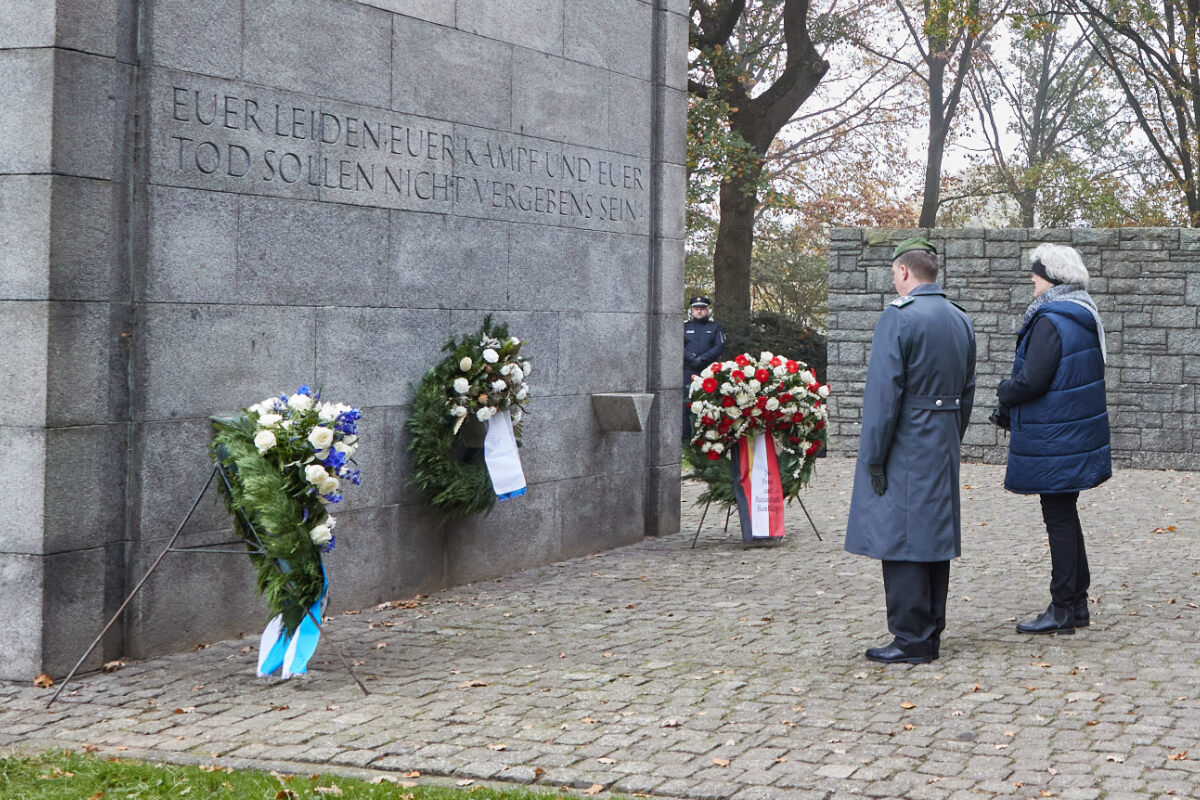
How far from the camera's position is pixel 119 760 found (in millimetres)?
5023

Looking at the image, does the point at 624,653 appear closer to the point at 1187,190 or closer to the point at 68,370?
the point at 68,370

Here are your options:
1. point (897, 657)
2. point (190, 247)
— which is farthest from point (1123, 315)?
point (190, 247)

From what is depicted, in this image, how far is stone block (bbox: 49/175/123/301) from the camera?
20.3 ft

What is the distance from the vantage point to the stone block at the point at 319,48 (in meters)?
7.24

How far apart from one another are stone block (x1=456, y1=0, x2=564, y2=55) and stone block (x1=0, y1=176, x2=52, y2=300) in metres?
3.23

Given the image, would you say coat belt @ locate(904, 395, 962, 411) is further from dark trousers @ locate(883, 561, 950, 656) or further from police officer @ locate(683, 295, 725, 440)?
police officer @ locate(683, 295, 725, 440)

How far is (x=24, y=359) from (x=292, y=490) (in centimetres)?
128

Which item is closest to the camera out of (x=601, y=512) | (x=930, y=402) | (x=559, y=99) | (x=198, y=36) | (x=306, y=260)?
(x=930, y=402)

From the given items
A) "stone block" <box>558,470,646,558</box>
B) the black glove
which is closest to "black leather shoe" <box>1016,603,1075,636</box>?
the black glove

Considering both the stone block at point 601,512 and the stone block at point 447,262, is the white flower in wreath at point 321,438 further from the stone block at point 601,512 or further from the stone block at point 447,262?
the stone block at point 601,512

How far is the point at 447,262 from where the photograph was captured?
8656mm

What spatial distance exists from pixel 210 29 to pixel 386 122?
1401 millimetres

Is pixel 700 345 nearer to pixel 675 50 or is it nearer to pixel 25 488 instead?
pixel 675 50

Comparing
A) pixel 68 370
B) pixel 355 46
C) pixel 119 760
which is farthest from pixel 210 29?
pixel 119 760
